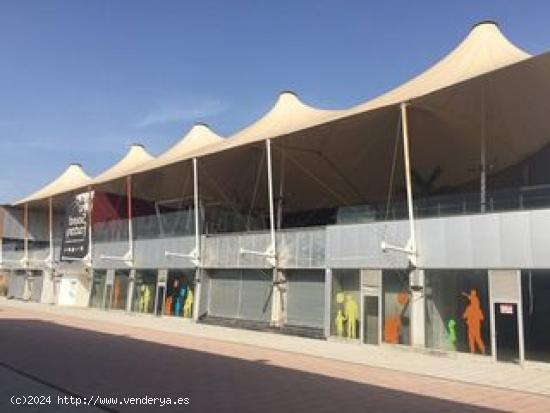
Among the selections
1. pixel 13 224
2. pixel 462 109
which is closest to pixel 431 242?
pixel 462 109

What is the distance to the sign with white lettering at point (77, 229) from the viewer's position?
135ft

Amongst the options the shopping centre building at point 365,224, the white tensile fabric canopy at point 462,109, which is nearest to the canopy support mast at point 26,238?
the shopping centre building at point 365,224

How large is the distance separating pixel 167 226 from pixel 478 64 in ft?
62.2

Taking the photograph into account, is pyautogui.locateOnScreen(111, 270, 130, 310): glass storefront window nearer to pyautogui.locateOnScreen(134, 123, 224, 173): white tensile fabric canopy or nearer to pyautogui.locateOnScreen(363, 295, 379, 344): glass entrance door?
pyautogui.locateOnScreen(134, 123, 224, 173): white tensile fabric canopy

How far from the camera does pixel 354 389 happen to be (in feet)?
37.7

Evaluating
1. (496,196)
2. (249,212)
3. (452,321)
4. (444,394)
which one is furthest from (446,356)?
(249,212)

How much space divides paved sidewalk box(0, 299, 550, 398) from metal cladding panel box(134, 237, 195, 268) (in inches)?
233

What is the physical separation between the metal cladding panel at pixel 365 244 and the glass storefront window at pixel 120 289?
1694cm

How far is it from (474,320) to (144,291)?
21088 mm

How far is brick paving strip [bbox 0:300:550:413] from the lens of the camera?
11570 mm

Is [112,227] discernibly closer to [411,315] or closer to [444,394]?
[411,315]

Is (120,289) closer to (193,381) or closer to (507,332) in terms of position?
(507,332)

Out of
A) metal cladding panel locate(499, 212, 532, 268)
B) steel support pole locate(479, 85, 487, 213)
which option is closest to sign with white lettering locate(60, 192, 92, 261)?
steel support pole locate(479, 85, 487, 213)

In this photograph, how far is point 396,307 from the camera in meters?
20.5
